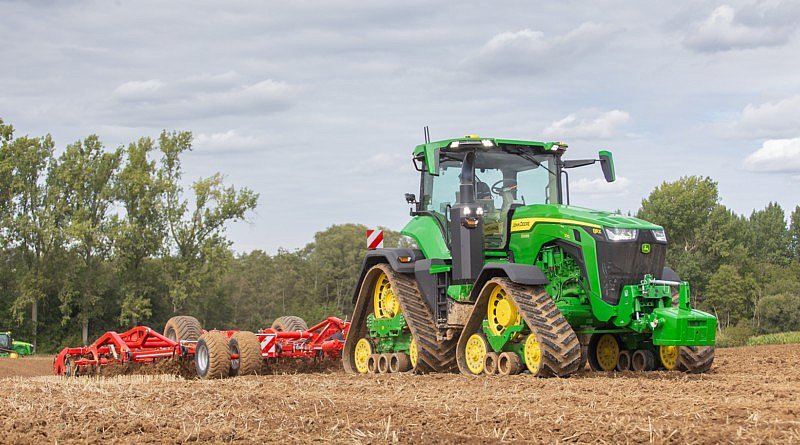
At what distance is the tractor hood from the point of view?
11914 millimetres

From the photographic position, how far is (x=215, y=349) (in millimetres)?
14320

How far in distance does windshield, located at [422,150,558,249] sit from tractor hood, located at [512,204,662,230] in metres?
0.33

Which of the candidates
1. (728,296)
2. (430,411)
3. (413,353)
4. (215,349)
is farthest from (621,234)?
(728,296)

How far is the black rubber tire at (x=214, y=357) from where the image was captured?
1426 centimetres

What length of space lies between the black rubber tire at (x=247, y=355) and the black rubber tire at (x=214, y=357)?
15 cm

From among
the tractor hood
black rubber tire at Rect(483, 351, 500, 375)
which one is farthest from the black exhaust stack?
black rubber tire at Rect(483, 351, 500, 375)

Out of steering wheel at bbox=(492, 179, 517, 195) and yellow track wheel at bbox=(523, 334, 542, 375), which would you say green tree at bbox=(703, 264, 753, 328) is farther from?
yellow track wheel at bbox=(523, 334, 542, 375)

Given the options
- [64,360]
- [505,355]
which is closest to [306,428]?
[505,355]

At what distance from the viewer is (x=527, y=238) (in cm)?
1266

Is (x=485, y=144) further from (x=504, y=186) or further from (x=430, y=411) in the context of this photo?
(x=430, y=411)

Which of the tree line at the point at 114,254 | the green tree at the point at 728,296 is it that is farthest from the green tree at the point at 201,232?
the green tree at the point at 728,296

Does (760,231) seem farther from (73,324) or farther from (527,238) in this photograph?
(527,238)

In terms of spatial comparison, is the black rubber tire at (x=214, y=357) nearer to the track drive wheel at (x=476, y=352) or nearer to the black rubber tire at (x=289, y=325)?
the black rubber tire at (x=289, y=325)

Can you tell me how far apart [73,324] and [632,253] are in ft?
143
